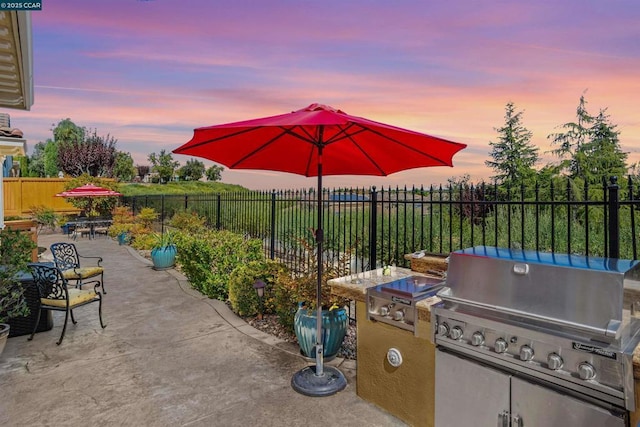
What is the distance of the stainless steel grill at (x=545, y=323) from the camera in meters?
1.85

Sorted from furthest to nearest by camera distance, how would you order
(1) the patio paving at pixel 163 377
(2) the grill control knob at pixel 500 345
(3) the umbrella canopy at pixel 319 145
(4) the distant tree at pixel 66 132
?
(4) the distant tree at pixel 66 132
(1) the patio paving at pixel 163 377
(3) the umbrella canopy at pixel 319 145
(2) the grill control knob at pixel 500 345

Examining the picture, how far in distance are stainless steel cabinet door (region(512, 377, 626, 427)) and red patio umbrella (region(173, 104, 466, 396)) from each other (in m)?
1.76

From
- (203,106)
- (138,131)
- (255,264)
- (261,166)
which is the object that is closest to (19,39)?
(261,166)

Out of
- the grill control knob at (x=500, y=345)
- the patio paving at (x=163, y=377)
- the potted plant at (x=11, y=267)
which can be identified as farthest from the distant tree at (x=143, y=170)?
the grill control knob at (x=500, y=345)

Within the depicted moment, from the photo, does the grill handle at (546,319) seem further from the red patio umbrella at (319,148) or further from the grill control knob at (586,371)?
the red patio umbrella at (319,148)

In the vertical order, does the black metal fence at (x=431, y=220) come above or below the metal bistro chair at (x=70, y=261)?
above

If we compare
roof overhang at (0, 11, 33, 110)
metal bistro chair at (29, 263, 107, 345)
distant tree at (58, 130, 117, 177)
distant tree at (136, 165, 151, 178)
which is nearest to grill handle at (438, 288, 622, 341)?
roof overhang at (0, 11, 33, 110)

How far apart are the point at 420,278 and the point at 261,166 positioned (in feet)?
7.46

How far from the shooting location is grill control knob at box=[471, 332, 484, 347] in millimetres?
2297

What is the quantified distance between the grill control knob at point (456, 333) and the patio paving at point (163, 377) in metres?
1.06

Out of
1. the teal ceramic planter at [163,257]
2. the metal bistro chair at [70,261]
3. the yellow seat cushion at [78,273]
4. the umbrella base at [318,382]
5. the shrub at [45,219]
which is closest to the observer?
the umbrella base at [318,382]

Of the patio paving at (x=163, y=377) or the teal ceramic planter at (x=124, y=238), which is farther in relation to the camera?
the teal ceramic planter at (x=124, y=238)

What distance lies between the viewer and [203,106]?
26.9ft

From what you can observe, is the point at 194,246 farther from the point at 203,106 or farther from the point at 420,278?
the point at 420,278
